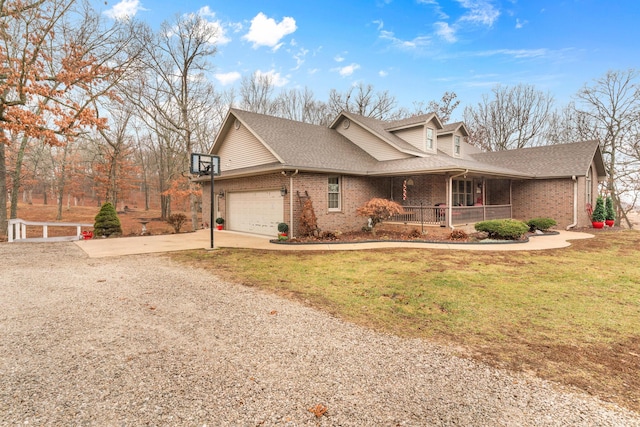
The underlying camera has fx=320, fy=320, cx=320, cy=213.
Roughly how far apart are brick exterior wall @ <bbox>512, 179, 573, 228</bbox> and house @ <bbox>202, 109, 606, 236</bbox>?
1.9 inches

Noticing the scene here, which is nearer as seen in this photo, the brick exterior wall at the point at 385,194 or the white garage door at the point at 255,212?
the brick exterior wall at the point at 385,194

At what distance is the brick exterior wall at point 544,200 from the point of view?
1759 cm

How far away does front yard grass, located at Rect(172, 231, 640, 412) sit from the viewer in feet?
11.3


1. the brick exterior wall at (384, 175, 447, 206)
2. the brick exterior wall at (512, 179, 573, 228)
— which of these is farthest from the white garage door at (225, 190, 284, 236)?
the brick exterior wall at (512, 179, 573, 228)

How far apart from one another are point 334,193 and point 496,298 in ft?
32.2

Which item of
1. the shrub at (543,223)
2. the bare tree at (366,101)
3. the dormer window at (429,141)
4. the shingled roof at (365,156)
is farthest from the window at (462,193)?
the bare tree at (366,101)

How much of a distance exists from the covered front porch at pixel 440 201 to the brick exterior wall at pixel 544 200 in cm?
126

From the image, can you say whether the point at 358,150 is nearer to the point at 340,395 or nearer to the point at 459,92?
the point at 340,395

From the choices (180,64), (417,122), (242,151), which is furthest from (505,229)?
(180,64)

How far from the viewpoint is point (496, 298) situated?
558 cm

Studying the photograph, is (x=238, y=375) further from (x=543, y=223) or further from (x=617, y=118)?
(x=617, y=118)

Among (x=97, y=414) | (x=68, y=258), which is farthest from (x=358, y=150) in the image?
(x=97, y=414)

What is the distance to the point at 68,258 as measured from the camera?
9.50m

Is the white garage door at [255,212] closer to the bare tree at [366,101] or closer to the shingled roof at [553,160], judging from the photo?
the shingled roof at [553,160]
